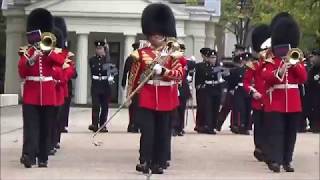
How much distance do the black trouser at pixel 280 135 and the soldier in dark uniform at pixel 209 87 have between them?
6.05 meters

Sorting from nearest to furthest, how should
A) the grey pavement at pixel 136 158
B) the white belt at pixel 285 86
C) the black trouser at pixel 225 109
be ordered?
the grey pavement at pixel 136 158
the white belt at pixel 285 86
the black trouser at pixel 225 109

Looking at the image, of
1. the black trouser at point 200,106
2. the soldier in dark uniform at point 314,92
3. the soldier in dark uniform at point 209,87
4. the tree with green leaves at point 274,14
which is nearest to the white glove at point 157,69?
the soldier in dark uniform at point 209,87

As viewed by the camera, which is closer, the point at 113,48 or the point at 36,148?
the point at 36,148

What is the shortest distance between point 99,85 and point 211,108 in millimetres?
2424

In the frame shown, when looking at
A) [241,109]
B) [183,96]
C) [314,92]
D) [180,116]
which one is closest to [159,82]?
[180,116]

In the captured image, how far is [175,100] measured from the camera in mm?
10242

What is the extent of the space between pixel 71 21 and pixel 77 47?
1.04 metres

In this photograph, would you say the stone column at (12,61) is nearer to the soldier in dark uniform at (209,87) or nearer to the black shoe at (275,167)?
the soldier in dark uniform at (209,87)

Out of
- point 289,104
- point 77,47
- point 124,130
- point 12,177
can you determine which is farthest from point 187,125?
point 77,47

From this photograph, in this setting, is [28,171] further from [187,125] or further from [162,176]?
[187,125]

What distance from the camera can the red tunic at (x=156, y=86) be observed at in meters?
9.93

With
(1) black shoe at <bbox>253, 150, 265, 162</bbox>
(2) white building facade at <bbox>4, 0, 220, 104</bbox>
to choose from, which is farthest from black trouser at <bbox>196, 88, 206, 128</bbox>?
(2) white building facade at <bbox>4, 0, 220, 104</bbox>

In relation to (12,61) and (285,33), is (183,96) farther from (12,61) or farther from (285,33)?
(12,61)

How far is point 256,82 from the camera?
38.1ft
